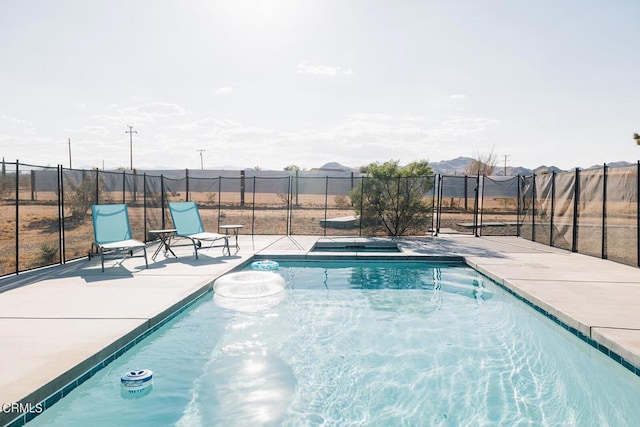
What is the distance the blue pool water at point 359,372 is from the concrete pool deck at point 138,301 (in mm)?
184

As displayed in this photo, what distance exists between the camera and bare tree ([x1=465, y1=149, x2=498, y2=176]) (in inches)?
1476

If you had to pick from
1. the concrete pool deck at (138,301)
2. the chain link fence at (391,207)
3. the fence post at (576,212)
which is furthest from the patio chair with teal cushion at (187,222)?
the fence post at (576,212)

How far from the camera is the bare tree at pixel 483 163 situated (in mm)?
37500

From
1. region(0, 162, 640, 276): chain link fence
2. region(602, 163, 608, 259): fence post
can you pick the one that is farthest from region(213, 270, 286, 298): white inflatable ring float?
region(602, 163, 608, 259): fence post

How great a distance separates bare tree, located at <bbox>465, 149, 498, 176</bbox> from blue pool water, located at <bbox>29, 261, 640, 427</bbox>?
Result: 35076 millimetres

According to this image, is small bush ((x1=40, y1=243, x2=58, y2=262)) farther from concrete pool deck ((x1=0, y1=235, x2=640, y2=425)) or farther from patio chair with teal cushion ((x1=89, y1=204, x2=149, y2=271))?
patio chair with teal cushion ((x1=89, y1=204, x2=149, y2=271))

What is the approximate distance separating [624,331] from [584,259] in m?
4.57

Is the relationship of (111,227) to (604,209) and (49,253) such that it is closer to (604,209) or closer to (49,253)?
(49,253)

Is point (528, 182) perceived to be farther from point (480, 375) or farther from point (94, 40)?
point (94, 40)

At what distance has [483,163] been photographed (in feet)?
124

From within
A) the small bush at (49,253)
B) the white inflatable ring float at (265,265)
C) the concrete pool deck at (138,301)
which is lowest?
the white inflatable ring float at (265,265)

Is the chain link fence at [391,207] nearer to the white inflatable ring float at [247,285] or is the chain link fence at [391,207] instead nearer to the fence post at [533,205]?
the fence post at [533,205]

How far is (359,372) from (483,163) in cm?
3836

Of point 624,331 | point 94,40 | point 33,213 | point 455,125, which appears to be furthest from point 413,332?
point 455,125
